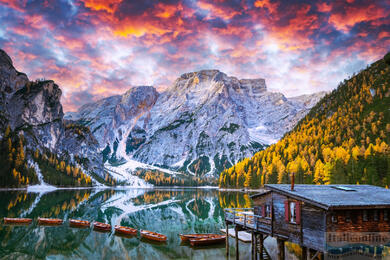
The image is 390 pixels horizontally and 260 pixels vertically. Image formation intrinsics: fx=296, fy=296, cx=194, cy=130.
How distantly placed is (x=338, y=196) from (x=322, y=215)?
345 centimetres

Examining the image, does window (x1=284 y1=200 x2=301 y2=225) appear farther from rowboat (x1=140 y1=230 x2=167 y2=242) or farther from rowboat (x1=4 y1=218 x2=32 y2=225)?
rowboat (x1=4 y1=218 x2=32 y2=225)

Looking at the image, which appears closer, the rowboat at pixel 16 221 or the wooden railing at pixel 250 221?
the wooden railing at pixel 250 221

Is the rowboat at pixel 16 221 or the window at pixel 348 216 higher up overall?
the window at pixel 348 216

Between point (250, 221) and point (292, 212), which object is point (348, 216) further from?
point (250, 221)

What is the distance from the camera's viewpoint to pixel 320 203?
23750 millimetres

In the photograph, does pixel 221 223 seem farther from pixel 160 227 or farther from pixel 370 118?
pixel 370 118

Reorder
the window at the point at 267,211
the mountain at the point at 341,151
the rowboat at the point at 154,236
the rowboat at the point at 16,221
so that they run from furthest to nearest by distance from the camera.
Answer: the mountain at the point at 341,151 < the rowboat at the point at 16,221 < the rowboat at the point at 154,236 < the window at the point at 267,211

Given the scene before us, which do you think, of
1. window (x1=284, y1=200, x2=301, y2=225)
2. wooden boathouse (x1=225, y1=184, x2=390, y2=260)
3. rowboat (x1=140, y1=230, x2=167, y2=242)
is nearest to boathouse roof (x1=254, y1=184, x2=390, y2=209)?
wooden boathouse (x1=225, y1=184, x2=390, y2=260)

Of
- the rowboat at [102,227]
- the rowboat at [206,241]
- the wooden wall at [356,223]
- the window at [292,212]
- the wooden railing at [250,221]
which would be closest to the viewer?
the wooden wall at [356,223]

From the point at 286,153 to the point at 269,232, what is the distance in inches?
5892

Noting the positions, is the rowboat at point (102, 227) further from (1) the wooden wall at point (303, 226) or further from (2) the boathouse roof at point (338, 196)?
(2) the boathouse roof at point (338, 196)

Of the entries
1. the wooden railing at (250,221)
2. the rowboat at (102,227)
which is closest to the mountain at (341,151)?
the wooden railing at (250,221)

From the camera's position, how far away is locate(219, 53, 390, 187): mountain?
4168 inches

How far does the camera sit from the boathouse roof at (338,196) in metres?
24.2
